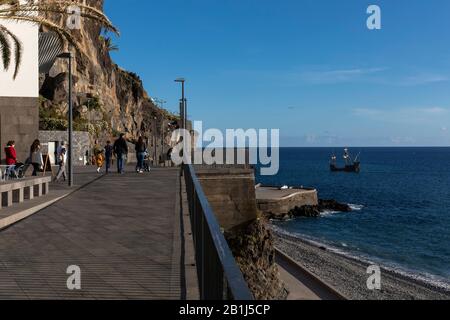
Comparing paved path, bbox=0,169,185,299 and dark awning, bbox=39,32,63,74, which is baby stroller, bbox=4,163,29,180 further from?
dark awning, bbox=39,32,63,74

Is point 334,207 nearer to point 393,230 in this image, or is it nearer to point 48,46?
point 393,230

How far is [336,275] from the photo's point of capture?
107 ft

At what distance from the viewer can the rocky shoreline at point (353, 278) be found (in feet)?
96.4

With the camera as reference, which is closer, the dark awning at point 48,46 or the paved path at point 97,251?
the paved path at point 97,251

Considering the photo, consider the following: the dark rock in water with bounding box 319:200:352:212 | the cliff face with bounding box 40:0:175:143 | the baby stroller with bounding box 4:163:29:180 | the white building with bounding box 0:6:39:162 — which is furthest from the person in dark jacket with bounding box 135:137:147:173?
the dark rock in water with bounding box 319:200:352:212

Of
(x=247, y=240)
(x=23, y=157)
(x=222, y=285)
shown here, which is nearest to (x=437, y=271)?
(x=247, y=240)

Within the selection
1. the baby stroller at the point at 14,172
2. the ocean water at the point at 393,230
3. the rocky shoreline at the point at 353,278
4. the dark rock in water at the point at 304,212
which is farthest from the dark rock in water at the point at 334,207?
the baby stroller at the point at 14,172

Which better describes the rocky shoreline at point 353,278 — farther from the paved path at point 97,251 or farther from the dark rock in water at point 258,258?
the paved path at point 97,251

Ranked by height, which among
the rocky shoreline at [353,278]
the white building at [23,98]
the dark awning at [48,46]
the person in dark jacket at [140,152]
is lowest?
the rocky shoreline at [353,278]

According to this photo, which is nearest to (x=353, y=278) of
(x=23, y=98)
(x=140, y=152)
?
(x=140, y=152)

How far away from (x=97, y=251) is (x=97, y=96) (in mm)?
46901

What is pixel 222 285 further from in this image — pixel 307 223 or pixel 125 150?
pixel 307 223

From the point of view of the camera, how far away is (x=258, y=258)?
25.8 meters

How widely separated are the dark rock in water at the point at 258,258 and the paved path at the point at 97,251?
12119mm
